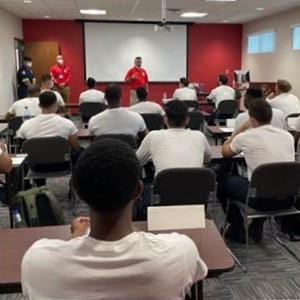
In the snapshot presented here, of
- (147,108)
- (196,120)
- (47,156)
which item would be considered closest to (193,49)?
(196,120)

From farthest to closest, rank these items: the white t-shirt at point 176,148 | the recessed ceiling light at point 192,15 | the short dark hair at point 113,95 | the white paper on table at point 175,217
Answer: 1. the recessed ceiling light at point 192,15
2. the short dark hair at point 113,95
3. the white t-shirt at point 176,148
4. the white paper on table at point 175,217

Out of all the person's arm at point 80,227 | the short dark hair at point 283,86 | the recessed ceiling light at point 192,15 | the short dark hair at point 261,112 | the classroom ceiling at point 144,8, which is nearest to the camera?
the person's arm at point 80,227

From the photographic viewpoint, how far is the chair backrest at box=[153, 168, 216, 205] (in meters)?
2.38

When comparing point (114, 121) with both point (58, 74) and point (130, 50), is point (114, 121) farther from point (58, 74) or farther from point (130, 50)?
point (130, 50)

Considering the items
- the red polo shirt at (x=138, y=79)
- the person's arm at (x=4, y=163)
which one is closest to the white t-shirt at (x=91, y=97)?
the red polo shirt at (x=138, y=79)

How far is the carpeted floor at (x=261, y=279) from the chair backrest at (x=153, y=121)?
220 cm

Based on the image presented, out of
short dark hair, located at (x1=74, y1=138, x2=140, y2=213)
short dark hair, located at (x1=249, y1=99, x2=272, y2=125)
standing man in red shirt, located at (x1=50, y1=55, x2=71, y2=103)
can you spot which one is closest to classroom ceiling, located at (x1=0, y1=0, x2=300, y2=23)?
standing man in red shirt, located at (x1=50, y1=55, x2=71, y2=103)

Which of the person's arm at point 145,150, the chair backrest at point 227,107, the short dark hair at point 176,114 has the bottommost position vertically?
the chair backrest at point 227,107

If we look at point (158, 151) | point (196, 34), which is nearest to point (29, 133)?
point (158, 151)

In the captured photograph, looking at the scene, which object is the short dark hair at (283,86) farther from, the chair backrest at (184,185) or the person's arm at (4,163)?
the person's arm at (4,163)

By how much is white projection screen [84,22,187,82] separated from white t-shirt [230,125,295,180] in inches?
360

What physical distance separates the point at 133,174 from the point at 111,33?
10912 millimetres

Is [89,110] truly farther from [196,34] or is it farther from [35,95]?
[196,34]

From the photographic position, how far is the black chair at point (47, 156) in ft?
11.3
